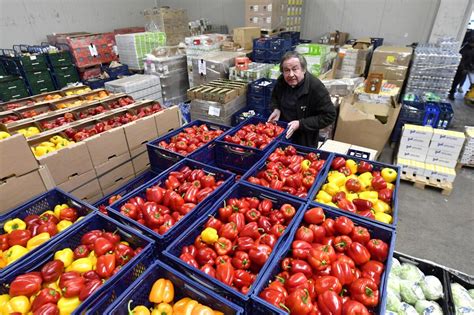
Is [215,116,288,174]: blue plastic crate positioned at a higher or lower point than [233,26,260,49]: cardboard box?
lower

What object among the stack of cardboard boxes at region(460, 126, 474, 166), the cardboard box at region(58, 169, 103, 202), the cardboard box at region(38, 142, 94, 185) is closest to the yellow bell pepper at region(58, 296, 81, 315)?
the cardboard box at region(38, 142, 94, 185)

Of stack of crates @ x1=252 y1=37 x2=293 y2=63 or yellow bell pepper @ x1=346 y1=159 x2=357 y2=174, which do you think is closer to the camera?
yellow bell pepper @ x1=346 y1=159 x2=357 y2=174

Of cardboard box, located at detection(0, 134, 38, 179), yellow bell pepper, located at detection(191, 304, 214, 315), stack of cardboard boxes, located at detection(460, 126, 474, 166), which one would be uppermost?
cardboard box, located at detection(0, 134, 38, 179)

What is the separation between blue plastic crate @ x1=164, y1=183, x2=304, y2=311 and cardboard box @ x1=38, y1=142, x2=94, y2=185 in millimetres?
1486

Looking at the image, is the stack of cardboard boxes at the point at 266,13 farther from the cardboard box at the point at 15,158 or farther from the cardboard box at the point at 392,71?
the cardboard box at the point at 15,158

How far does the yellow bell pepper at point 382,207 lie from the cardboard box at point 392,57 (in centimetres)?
458

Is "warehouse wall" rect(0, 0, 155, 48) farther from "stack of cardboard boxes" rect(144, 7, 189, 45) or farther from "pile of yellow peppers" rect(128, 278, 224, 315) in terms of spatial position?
"pile of yellow peppers" rect(128, 278, 224, 315)

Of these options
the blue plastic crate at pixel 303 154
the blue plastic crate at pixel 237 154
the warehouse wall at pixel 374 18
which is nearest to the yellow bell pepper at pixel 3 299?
the blue plastic crate at pixel 303 154

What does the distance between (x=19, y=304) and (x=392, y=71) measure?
6226 mm

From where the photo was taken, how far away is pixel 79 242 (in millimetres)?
1704

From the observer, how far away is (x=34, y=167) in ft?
6.84

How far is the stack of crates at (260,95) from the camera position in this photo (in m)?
4.70

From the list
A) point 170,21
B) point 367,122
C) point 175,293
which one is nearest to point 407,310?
point 175,293

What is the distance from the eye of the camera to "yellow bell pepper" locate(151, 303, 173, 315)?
4.19ft
